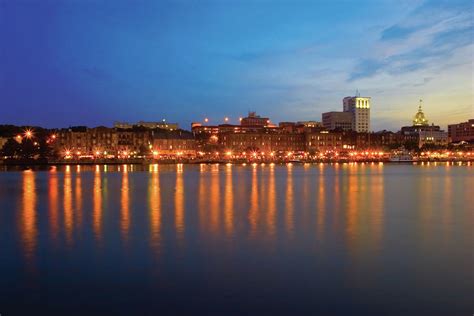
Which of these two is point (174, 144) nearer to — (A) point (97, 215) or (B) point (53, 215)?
(B) point (53, 215)

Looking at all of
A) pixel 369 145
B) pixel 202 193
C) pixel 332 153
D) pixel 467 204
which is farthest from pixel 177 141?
pixel 467 204

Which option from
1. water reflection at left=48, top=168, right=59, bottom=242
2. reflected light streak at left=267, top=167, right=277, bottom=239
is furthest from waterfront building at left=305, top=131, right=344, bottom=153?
water reflection at left=48, top=168, right=59, bottom=242

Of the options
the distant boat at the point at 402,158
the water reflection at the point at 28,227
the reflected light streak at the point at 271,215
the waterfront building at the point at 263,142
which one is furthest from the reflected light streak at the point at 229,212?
the distant boat at the point at 402,158

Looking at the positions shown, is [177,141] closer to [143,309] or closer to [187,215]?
[187,215]

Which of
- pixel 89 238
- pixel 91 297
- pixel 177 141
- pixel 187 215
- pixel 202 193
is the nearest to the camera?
pixel 91 297

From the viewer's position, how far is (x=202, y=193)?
37500mm

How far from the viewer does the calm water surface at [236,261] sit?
34.8ft

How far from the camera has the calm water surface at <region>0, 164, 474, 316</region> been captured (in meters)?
10.6

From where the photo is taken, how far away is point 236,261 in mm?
14352

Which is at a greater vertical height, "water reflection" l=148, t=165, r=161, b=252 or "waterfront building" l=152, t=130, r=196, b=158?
"waterfront building" l=152, t=130, r=196, b=158

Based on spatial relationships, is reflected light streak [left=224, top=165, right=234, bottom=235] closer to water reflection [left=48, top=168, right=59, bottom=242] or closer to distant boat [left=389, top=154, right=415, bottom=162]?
water reflection [left=48, top=168, right=59, bottom=242]

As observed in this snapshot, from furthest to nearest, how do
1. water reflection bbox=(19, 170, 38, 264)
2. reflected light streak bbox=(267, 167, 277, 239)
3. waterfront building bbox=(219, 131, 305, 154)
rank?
waterfront building bbox=(219, 131, 305, 154) < reflected light streak bbox=(267, 167, 277, 239) < water reflection bbox=(19, 170, 38, 264)

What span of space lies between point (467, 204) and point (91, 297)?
25.3 meters

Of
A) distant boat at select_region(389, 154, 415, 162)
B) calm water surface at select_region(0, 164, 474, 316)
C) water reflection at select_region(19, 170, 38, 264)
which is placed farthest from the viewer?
distant boat at select_region(389, 154, 415, 162)
